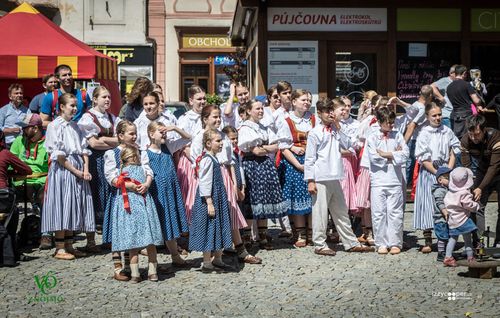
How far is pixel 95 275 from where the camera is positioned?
27.2ft

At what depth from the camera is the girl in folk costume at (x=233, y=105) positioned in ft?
33.0

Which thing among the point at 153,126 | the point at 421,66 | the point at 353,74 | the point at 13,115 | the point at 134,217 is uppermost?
the point at 421,66

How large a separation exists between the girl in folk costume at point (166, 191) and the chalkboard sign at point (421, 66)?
6690 mm

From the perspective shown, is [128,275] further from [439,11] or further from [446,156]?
[439,11]

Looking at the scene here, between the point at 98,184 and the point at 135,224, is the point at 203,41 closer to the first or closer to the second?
the point at 98,184

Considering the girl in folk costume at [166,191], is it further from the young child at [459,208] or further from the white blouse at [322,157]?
the young child at [459,208]

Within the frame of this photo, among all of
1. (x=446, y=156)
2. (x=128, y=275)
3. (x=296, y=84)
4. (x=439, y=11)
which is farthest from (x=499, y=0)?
(x=128, y=275)

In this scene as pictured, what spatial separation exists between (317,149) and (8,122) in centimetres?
542

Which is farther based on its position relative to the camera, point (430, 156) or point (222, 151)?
point (430, 156)

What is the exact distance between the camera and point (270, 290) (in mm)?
7520

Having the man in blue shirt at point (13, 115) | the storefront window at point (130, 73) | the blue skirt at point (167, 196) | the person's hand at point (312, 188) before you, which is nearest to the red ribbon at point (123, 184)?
the blue skirt at point (167, 196)

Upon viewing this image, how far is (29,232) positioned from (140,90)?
7.34 feet

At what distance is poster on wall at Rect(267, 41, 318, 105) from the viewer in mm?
14078

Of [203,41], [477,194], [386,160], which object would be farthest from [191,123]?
[203,41]
